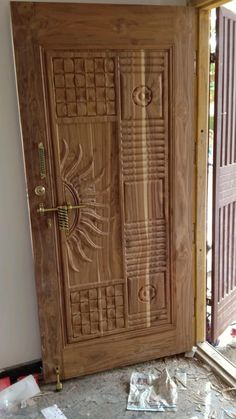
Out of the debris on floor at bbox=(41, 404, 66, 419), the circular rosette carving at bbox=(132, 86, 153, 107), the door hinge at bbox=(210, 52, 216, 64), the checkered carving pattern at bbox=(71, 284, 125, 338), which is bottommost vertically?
the debris on floor at bbox=(41, 404, 66, 419)

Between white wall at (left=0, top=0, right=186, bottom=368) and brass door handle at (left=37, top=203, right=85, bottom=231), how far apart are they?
16 centimetres

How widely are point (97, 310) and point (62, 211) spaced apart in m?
0.60

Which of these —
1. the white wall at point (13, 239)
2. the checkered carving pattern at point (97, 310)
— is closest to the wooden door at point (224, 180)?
the white wall at point (13, 239)

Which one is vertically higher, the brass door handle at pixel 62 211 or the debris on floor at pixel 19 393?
the brass door handle at pixel 62 211

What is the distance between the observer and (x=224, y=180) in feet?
7.54

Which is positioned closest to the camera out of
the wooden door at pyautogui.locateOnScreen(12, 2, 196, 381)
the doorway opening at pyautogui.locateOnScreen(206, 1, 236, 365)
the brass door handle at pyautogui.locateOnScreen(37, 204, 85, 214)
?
the wooden door at pyautogui.locateOnScreen(12, 2, 196, 381)

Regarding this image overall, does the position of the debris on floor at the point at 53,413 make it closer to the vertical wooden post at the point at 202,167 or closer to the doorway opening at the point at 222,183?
the vertical wooden post at the point at 202,167

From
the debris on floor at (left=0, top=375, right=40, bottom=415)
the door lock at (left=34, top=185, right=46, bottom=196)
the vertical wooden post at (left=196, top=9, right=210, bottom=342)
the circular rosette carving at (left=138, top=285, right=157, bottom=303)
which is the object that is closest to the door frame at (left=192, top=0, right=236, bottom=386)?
the vertical wooden post at (left=196, top=9, right=210, bottom=342)

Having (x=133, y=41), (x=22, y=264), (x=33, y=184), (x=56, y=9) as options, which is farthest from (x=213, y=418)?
(x=56, y=9)

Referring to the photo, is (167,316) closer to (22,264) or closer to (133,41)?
(22,264)

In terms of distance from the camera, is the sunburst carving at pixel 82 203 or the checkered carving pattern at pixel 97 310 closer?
the sunburst carving at pixel 82 203

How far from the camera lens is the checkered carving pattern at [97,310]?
200cm

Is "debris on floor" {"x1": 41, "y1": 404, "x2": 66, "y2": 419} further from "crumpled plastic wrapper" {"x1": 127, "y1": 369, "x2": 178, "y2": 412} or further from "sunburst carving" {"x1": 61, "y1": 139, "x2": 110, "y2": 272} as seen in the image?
"sunburst carving" {"x1": 61, "y1": 139, "x2": 110, "y2": 272}

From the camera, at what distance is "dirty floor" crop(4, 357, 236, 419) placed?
5.95 ft
